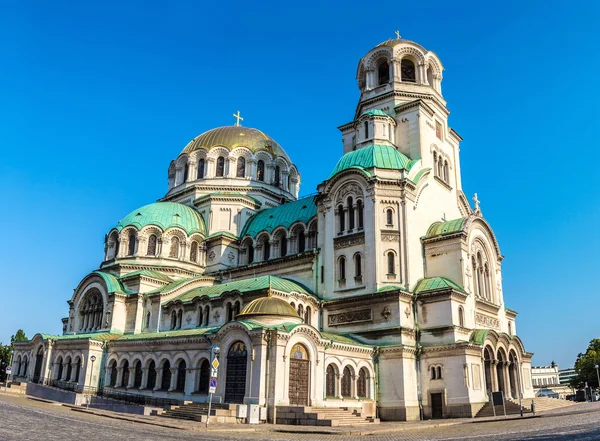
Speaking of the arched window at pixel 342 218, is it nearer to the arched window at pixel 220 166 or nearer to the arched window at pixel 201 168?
the arched window at pixel 220 166

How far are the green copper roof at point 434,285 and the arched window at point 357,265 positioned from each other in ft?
11.7

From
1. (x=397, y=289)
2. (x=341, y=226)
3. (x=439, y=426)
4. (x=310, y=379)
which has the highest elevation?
(x=341, y=226)

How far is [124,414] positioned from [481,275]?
79.6 ft

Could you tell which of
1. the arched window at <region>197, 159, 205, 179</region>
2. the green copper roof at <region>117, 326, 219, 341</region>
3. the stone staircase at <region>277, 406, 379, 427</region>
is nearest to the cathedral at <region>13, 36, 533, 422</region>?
the green copper roof at <region>117, 326, 219, 341</region>

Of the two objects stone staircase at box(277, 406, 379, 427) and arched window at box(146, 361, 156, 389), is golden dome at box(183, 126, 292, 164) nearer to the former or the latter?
arched window at box(146, 361, 156, 389)

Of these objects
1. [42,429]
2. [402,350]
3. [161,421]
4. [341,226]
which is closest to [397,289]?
[402,350]

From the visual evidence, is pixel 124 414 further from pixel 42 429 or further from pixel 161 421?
pixel 42 429

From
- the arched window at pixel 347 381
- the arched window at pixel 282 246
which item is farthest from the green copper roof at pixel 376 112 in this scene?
the arched window at pixel 347 381

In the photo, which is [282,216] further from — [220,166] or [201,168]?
[201,168]

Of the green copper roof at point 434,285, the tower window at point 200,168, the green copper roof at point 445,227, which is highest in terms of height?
the tower window at point 200,168

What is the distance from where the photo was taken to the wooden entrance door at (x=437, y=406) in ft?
101

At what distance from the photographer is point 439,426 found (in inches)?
1032

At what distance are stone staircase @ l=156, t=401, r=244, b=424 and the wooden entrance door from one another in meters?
11.7

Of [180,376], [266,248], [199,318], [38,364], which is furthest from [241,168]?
[38,364]
